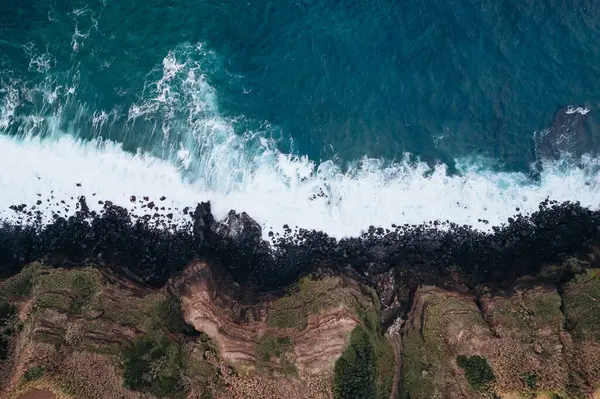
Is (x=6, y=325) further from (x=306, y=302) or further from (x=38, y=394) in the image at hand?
(x=306, y=302)

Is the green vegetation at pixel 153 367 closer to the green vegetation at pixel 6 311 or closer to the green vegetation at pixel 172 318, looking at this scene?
the green vegetation at pixel 172 318

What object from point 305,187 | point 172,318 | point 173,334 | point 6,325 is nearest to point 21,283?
point 6,325

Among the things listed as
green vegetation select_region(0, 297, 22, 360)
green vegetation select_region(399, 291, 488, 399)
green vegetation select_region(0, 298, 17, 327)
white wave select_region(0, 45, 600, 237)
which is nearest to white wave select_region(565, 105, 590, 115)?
white wave select_region(0, 45, 600, 237)

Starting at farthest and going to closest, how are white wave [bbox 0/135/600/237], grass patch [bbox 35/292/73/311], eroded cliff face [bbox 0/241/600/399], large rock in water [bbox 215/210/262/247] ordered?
white wave [bbox 0/135/600/237] < large rock in water [bbox 215/210/262/247] < grass patch [bbox 35/292/73/311] < eroded cliff face [bbox 0/241/600/399]

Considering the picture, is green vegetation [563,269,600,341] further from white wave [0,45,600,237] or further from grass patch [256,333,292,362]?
grass patch [256,333,292,362]

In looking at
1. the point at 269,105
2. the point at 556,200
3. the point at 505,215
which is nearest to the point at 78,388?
the point at 269,105

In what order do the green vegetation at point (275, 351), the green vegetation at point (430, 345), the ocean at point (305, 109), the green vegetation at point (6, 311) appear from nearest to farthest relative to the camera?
the green vegetation at point (275, 351) → the green vegetation at point (6, 311) → the green vegetation at point (430, 345) → the ocean at point (305, 109)

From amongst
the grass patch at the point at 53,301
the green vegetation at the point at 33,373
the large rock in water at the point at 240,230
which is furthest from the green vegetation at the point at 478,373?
the grass patch at the point at 53,301
